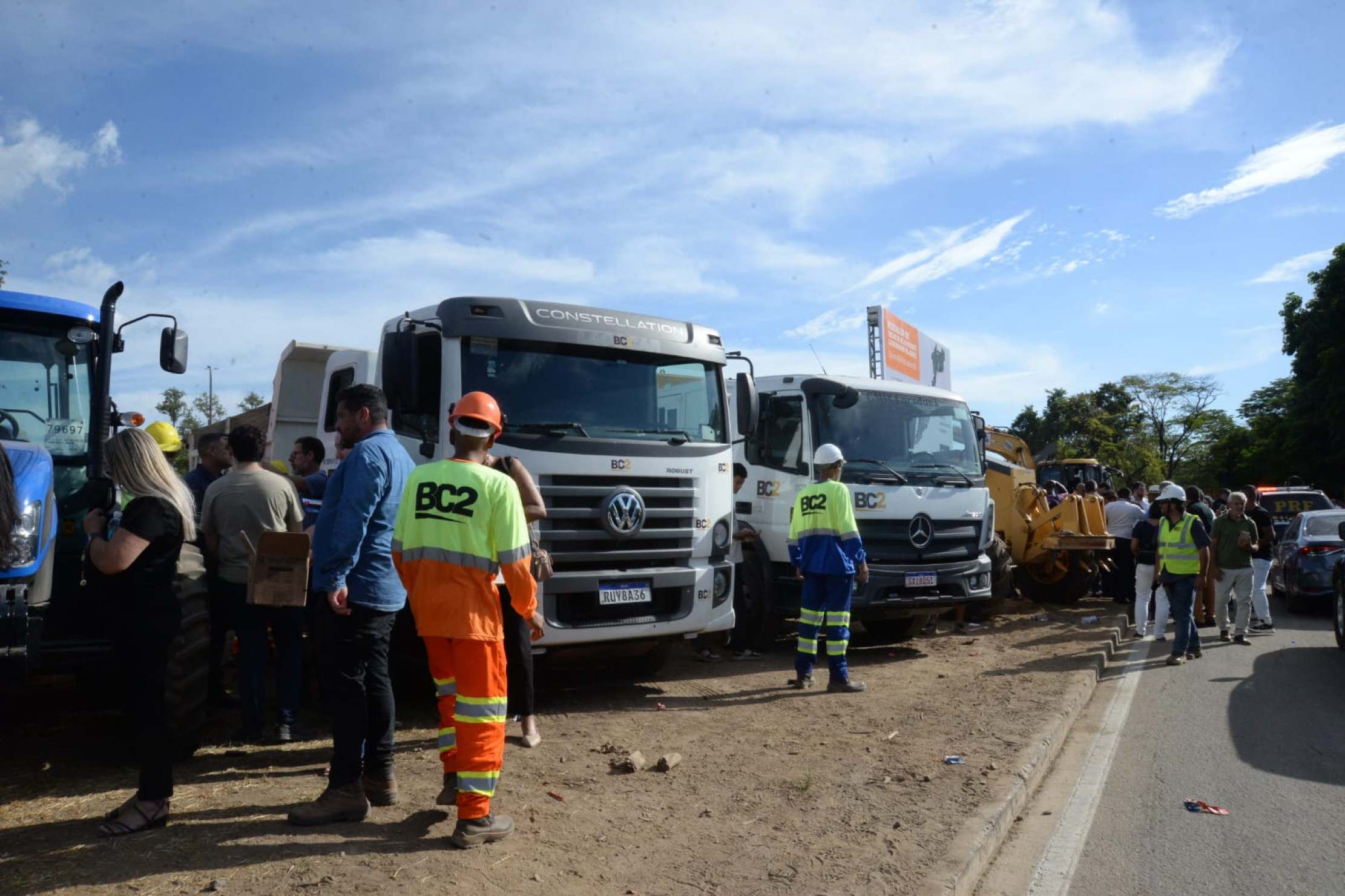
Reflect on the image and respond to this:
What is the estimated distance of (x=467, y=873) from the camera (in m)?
4.12

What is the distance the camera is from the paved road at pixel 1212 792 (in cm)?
457

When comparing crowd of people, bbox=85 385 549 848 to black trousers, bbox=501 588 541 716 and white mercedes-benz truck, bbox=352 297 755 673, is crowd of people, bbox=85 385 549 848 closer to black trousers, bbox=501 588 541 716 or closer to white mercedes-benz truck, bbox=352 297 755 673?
black trousers, bbox=501 588 541 716

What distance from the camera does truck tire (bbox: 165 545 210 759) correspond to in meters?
5.46

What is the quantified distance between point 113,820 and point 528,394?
3724 mm

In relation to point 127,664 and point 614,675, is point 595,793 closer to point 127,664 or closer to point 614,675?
point 127,664

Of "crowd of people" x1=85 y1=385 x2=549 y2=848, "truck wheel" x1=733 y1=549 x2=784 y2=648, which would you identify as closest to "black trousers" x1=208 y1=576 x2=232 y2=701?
"crowd of people" x1=85 y1=385 x2=549 y2=848

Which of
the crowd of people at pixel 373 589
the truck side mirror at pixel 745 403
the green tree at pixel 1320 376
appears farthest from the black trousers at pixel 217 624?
the green tree at pixel 1320 376

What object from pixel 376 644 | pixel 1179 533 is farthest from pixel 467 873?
pixel 1179 533

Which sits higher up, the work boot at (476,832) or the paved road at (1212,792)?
the work boot at (476,832)

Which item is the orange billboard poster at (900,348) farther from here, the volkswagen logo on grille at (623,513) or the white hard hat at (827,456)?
the volkswagen logo on grille at (623,513)

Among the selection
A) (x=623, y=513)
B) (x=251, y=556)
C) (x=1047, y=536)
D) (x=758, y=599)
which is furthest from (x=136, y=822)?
(x=1047, y=536)

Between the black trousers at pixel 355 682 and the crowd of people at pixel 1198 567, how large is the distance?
8.51 m

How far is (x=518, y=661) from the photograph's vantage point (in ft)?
20.1

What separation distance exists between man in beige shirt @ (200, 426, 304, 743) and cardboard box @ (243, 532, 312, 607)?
1.12 feet
